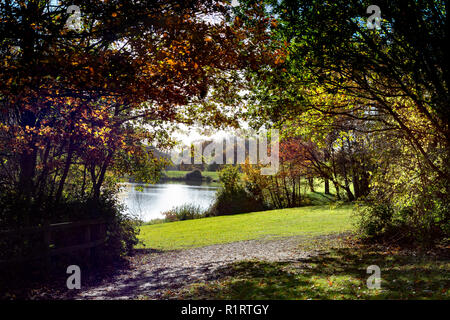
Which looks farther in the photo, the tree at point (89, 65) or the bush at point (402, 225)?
the bush at point (402, 225)

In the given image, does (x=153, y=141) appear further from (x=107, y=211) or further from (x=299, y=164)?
(x=299, y=164)

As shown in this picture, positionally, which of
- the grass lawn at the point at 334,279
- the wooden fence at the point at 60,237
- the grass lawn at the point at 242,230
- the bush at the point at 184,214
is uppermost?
the wooden fence at the point at 60,237

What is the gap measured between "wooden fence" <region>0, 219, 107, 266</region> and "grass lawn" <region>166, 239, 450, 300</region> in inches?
142

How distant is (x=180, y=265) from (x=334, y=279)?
4.86m

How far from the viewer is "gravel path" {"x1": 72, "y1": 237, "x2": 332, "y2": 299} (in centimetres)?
704

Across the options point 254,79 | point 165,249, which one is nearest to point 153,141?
point 165,249

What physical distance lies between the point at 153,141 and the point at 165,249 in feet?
14.5

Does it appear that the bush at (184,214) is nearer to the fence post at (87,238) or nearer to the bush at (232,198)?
the bush at (232,198)

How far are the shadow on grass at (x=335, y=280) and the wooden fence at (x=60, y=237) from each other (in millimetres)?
3930

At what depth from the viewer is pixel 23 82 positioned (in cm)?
555

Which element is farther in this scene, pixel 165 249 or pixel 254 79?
pixel 165 249

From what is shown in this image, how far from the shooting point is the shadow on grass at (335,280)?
17.9 feet

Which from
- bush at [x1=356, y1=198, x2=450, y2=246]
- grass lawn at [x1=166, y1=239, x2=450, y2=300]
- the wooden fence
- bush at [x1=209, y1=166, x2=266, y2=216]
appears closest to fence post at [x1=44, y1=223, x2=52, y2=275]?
the wooden fence

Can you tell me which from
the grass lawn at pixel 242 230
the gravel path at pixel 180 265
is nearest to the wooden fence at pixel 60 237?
the gravel path at pixel 180 265
